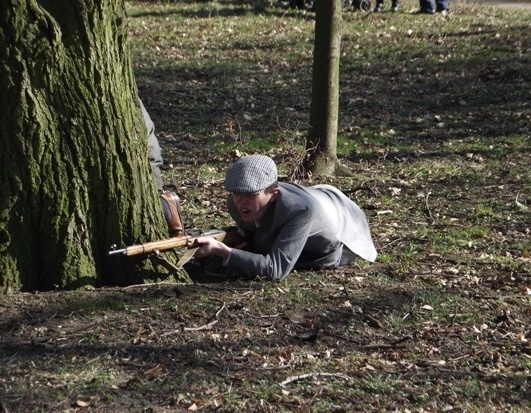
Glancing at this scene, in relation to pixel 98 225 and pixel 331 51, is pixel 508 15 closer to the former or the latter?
pixel 331 51

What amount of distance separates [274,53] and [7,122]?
897cm

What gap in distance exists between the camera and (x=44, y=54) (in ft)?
16.0

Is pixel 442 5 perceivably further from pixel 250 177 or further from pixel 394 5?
pixel 250 177

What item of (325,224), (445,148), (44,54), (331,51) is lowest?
(445,148)

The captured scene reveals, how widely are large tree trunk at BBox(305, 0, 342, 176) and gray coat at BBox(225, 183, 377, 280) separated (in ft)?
7.24

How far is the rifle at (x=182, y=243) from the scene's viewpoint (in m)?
5.11

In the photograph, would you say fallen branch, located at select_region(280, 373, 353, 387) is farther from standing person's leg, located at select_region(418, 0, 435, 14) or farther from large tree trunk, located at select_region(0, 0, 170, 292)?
standing person's leg, located at select_region(418, 0, 435, 14)

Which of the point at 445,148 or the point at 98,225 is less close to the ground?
the point at 98,225

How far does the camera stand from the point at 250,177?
5512 mm

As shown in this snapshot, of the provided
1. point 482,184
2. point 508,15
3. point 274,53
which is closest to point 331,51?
point 482,184

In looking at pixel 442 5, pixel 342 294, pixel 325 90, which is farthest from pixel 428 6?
pixel 342 294

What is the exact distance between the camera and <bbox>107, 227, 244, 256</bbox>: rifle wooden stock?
5.10m

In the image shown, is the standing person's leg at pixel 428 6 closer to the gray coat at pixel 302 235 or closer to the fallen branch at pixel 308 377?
the gray coat at pixel 302 235

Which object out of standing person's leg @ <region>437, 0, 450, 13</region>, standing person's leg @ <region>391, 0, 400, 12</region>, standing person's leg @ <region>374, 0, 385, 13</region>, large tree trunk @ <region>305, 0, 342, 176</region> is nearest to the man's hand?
large tree trunk @ <region>305, 0, 342, 176</region>
